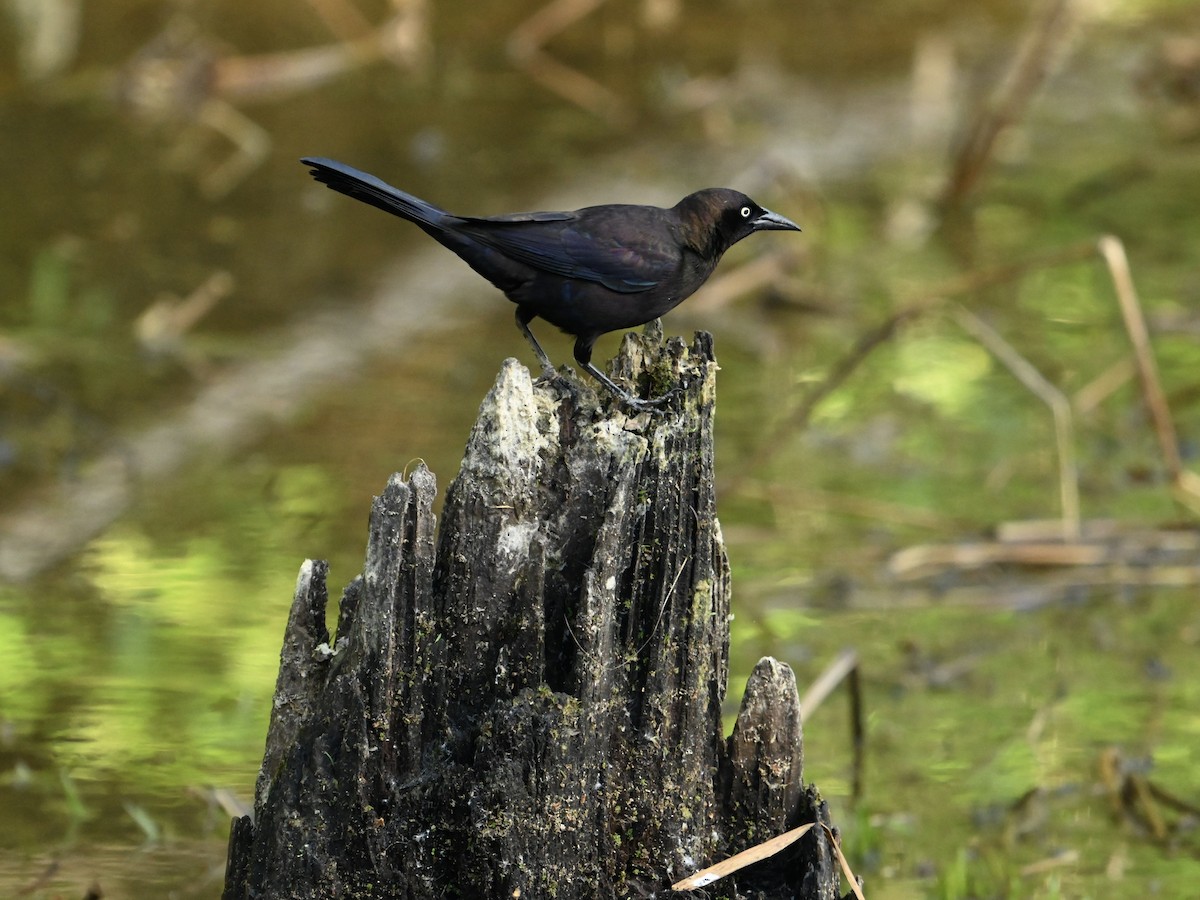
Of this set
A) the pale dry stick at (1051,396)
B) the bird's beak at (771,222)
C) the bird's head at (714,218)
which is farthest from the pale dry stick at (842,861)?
the pale dry stick at (1051,396)

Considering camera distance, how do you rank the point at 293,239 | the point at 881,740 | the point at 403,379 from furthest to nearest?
the point at 293,239 < the point at 403,379 < the point at 881,740

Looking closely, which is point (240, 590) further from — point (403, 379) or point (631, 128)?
point (631, 128)

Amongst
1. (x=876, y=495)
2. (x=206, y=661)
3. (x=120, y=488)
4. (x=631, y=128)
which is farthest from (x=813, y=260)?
(x=206, y=661)

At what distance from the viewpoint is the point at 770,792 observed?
4121 millimetres

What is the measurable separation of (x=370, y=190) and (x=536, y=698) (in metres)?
1.48

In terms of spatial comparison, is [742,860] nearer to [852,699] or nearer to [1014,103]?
[852,699]

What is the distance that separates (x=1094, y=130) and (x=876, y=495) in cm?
773

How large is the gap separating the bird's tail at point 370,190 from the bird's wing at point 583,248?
0.46 feet

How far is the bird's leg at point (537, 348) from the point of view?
4.22 metres

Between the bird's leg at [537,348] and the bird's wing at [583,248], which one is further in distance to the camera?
the bird's wing at [583,248]

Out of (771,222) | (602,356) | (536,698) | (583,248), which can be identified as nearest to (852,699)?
(771,222)

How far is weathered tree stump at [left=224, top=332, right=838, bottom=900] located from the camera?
3.82 metres

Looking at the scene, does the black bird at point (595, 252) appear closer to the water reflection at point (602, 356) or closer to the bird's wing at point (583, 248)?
the bird's wing at point (583, 248)

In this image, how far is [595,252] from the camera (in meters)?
4.68
